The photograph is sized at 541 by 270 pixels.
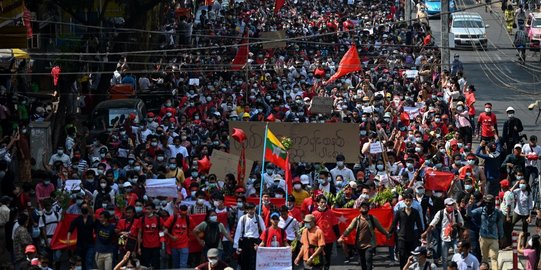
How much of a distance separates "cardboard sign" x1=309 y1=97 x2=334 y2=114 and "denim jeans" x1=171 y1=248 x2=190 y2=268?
1030cm

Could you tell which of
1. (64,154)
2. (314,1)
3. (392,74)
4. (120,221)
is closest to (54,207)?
(120,221)

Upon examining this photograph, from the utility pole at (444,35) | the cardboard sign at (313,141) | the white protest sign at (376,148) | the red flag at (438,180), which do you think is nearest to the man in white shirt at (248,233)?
the red flag at (438,180)

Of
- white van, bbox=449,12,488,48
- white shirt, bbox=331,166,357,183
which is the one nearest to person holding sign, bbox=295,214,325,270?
white shirt, bbox=331,166,357,183

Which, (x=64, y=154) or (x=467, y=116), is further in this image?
(x=467, y=116)

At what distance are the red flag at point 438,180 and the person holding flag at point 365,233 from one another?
2.08m

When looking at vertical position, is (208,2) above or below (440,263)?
above

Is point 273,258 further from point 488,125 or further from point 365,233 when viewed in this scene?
point 488,125

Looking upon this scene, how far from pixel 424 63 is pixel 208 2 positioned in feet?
46.2

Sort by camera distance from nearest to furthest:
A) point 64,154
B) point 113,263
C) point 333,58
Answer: point 113,263
point 64,154
point 333,58

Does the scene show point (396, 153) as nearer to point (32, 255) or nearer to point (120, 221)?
point (120, 221)

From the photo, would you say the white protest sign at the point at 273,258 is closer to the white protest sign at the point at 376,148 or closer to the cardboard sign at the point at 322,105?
the white protest sign at the point at 376,148

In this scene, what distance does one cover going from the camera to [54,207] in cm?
2559

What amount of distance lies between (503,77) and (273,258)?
89.3 feet

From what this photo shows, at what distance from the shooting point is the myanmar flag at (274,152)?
26.7m
